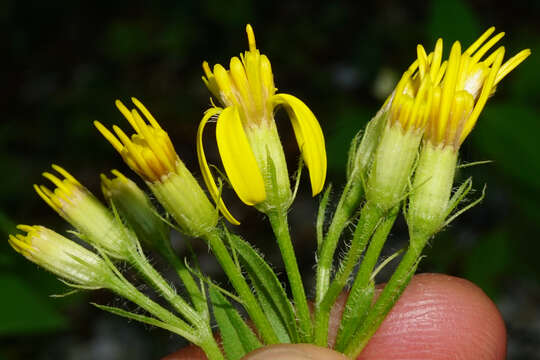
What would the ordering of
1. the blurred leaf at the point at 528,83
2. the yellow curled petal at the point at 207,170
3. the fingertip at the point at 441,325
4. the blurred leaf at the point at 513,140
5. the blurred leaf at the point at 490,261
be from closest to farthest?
the yellow curled petal at the point at 207,170
the fingertip at the point at 441,325
the blurred leaf at the point at 513,140
the blurred leaf at the point at 490,261
the blurred leaf at the point at 528,83

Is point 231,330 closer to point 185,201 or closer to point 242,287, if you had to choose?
point 242,287

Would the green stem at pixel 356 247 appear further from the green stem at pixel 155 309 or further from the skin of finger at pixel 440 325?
the skin of finger at pixel 440 325

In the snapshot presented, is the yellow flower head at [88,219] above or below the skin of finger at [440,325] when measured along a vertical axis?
above

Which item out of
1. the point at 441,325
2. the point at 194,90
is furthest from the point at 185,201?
the point at 194,90

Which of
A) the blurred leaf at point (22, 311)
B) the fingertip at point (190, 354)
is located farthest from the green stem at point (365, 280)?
the blurred leaf at point (22, 311)

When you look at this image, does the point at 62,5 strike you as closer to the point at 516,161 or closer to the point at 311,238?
the point at 311,238

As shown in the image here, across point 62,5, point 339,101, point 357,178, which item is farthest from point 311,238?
point 62,5

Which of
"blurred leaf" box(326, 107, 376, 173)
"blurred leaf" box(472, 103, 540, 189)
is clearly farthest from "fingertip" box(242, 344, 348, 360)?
"blurred leaf" box(472, 103, 540, 189)
